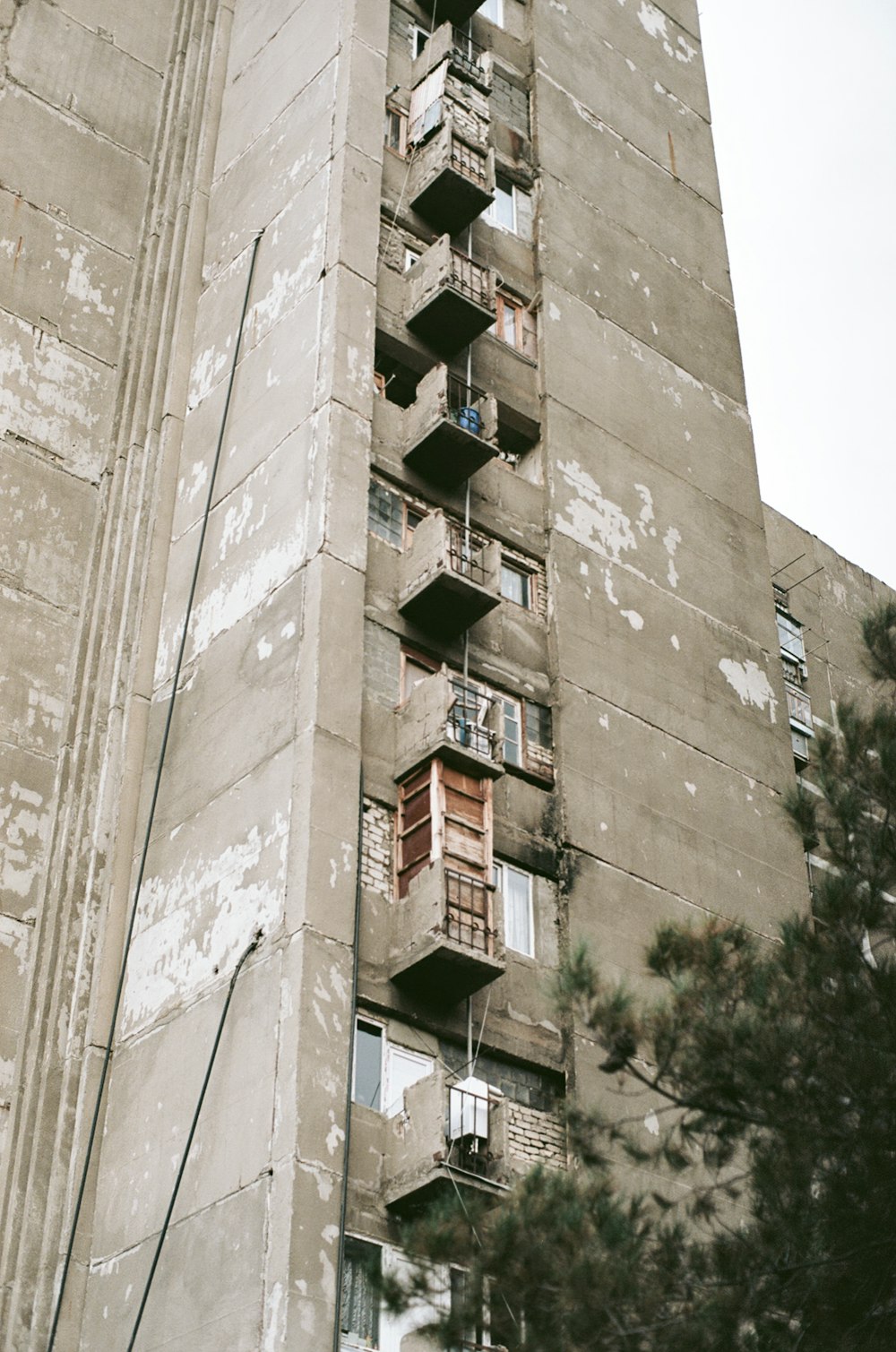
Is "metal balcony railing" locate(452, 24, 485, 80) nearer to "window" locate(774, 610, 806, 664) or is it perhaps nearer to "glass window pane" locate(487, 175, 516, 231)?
"glass window pane" locate(487, 175, 516, 231)

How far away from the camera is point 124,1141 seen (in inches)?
891

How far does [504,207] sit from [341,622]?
11421 millimetres

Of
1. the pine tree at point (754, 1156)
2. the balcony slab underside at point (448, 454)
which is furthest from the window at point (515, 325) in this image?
the pine tree at point (754, 1156)

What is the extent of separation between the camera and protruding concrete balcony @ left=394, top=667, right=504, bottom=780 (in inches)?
940

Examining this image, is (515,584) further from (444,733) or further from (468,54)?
(468,54)

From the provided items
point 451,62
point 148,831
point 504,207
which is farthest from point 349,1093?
point 451,62

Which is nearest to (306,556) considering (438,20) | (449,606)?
(449,606)

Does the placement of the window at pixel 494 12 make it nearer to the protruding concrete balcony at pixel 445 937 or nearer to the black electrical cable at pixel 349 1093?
the black electrical cable at pixel 349 1093

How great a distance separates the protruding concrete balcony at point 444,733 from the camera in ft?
78.3

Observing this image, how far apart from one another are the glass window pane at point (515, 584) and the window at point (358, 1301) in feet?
34.8

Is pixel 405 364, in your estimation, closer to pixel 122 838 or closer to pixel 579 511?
pixel 579 511

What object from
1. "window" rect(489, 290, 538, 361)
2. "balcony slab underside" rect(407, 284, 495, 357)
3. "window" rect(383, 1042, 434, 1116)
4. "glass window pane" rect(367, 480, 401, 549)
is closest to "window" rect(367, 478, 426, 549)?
"glass window pane" rect(367, 480, 401, 549)

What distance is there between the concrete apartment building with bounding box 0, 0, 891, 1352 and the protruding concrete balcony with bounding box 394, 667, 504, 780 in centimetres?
7

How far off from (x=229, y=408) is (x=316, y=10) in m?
8.55
